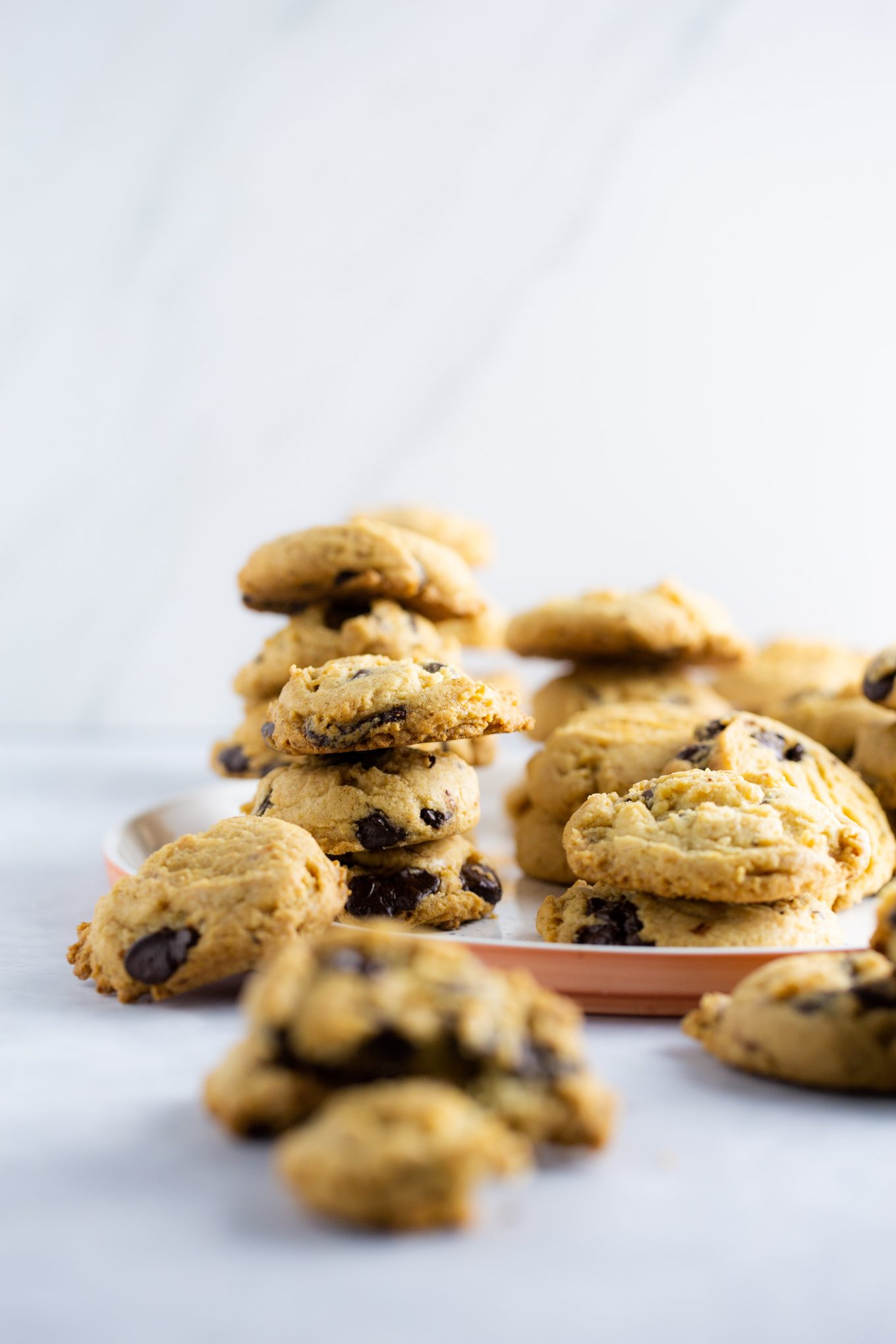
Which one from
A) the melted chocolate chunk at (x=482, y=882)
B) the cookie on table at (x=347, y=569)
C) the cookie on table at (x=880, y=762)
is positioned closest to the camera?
the melted chocolate chunk at (x=482, y=882)

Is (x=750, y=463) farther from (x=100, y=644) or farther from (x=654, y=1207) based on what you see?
(x=654, y=1207)

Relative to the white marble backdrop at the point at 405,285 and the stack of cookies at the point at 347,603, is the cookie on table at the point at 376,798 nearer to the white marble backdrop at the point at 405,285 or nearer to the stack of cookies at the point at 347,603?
the stack of cookies at the point at 347,603

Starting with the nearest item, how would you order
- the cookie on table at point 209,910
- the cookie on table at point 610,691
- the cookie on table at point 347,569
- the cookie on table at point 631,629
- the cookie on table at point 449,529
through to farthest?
the cookie on table at point 209,910, the cookie on table at point 347,569, the cookie on table at point 631,629, the cookie on table at point 610,691, the cookie on table at point 449,529

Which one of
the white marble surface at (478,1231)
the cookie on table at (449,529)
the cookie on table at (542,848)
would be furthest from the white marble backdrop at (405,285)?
the white marble surface at (478,1231)

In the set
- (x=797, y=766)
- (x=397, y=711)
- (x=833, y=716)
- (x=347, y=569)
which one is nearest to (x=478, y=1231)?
(x=397, y=711)

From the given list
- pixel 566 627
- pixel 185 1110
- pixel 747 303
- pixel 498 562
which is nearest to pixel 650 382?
pixel 747 303

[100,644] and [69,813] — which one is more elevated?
[100,644]
